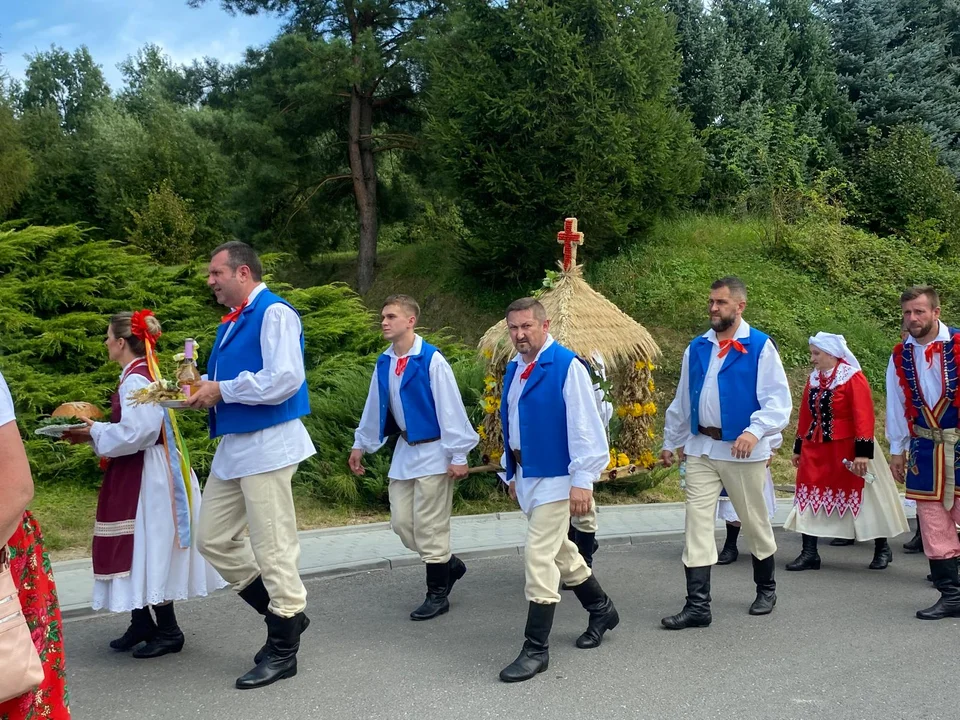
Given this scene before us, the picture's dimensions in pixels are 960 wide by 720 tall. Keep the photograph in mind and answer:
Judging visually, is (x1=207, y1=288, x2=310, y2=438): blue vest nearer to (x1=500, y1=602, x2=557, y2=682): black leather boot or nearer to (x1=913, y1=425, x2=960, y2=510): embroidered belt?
(x1=500, y1=602, x2=557, y2=682): black leather boot

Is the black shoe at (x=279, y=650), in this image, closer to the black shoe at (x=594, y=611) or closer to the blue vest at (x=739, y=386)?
the black shoe at (x=594, y=611)

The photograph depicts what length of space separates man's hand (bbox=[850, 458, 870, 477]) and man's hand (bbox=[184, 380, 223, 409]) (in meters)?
4.55

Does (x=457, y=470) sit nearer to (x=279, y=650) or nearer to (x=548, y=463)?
(x=548, y=463)

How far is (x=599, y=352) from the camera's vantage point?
25.2 feet

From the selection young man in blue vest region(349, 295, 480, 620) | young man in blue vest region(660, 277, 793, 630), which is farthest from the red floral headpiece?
young man in blue vest region(660, 277, 793, 630)

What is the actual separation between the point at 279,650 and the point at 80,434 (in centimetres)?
151

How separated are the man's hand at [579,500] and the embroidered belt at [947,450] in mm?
2633

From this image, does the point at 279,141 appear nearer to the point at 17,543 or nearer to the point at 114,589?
the point at 114,589

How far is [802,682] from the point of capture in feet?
15.8

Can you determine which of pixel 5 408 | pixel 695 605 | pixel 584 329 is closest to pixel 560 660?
pixel 695 605

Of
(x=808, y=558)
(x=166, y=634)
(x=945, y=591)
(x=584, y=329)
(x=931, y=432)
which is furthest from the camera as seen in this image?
(x=584, y=329)

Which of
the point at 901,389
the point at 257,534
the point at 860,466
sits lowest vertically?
the point at 860,466

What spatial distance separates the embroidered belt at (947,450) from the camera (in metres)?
6.15

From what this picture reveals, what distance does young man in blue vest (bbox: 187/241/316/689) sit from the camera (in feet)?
15.9
